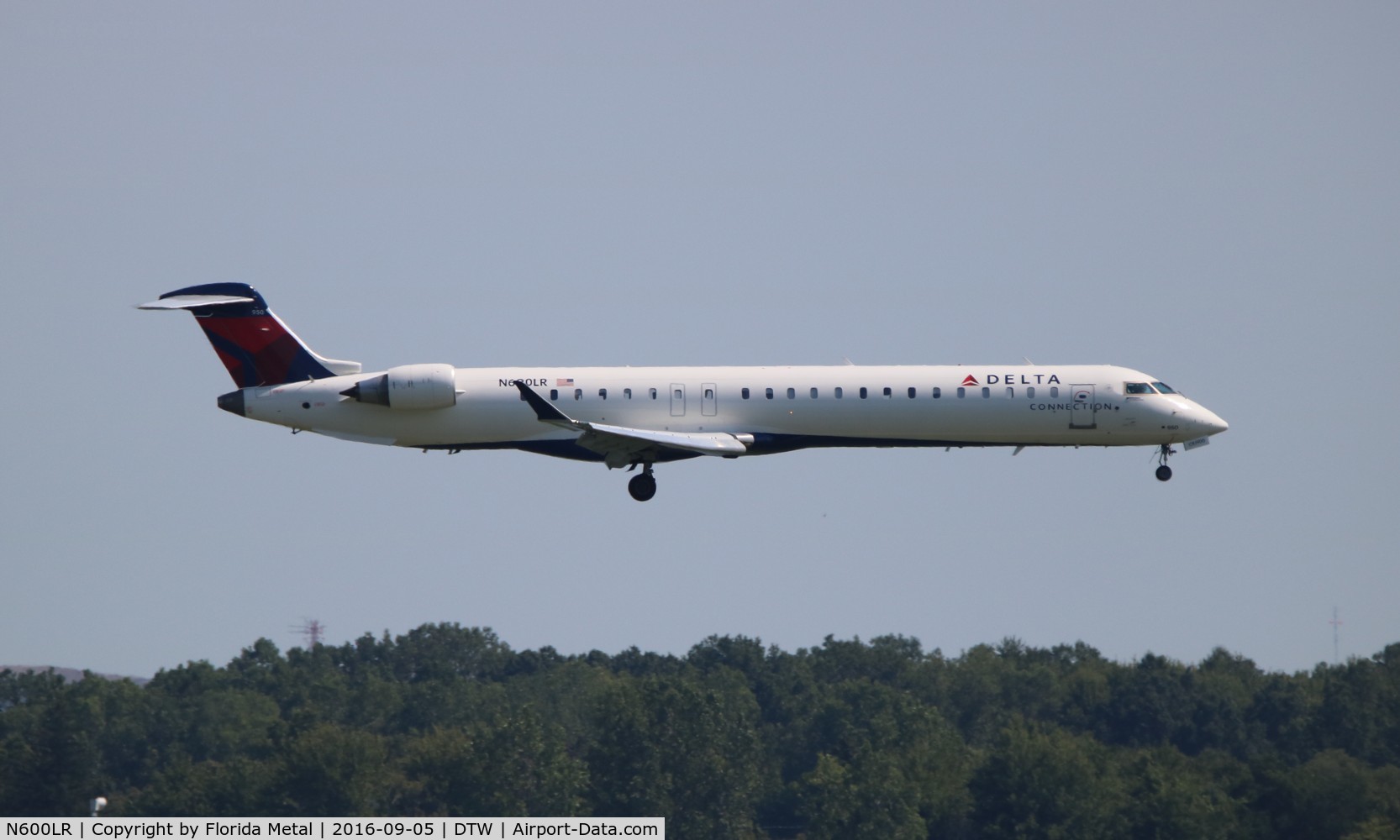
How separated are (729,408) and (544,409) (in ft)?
17.0

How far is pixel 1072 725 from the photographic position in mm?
120188

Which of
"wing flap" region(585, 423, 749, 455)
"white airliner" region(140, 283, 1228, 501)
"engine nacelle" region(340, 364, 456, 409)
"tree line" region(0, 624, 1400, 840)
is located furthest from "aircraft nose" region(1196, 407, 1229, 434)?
"tree line" region(0, 624, 1400, 840)

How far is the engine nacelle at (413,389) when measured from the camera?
4981cm

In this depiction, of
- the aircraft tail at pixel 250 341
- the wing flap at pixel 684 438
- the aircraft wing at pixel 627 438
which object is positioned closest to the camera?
the aircraft wing at pixel 627 438

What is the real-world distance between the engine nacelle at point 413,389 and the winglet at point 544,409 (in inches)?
126

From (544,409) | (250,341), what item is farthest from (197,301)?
(544,409)

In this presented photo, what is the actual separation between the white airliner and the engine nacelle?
0.10ft

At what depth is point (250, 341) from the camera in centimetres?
5172

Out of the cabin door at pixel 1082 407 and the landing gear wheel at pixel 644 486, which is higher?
the cabin door at pixel 1082 407

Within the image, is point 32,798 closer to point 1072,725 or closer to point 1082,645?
point 1072,725

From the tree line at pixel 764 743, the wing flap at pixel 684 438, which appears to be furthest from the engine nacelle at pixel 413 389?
the tree line at pixel 764 743

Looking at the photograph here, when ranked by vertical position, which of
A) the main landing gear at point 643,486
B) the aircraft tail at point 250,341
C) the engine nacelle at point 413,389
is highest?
the aircraft tail at point 250,341
